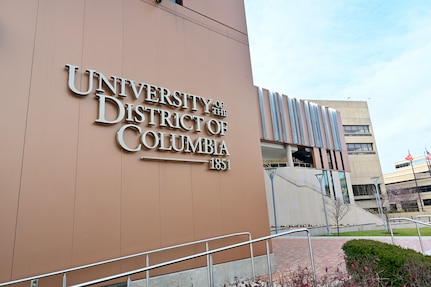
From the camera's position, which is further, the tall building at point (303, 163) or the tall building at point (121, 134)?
the tall building at point (303, 163)

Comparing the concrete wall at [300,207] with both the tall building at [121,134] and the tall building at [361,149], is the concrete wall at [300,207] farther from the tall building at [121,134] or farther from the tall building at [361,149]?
the tall building at [361,149]

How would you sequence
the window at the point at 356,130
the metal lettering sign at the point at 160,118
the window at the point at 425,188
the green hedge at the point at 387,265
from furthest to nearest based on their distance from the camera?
the window at the point at 425,188 < the window at the point at 356,130 < the metal lettering sign at the point at 160,118 < the green hedge at the point at 387,265

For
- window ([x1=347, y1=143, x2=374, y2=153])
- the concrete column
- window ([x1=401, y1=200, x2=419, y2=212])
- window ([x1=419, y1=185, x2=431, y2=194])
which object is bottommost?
window ([x1=401, y1=200, x2=419, y2=212])

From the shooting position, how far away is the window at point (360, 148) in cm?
4506

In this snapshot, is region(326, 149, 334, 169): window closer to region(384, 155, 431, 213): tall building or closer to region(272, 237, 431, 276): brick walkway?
region(384, 155, 431, 213): tall building

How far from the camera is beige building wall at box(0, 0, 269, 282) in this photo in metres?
4.57

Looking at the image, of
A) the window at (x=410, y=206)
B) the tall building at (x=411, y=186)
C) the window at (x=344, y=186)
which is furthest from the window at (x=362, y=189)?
the window at (x=344, y=186)

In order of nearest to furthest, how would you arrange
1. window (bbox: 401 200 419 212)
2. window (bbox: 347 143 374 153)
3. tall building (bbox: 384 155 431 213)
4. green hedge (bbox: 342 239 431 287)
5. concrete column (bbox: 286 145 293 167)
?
green hedge (bbox: 342 239 431 287)
concrete column (bbox: 286 145 293 167)
tall building (bbox: 384 155 431 213)
window (bbox: 401 200 419 212)
window (bbox: 347 143 374 153)

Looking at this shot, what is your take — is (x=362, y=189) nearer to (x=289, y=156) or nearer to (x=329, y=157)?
(x=329, y=157)

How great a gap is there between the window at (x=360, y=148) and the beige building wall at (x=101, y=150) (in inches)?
1701

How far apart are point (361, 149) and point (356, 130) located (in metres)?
3.55

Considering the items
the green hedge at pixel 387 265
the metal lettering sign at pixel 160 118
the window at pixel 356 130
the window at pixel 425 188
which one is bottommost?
the green hedge at pixel 387 265

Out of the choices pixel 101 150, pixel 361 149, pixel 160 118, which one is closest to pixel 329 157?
pixel 361 149

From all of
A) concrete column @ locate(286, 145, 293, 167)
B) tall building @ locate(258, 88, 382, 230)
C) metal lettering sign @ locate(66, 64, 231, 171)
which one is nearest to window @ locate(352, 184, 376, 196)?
tall building @ locate(258, 88, 382, 230)
